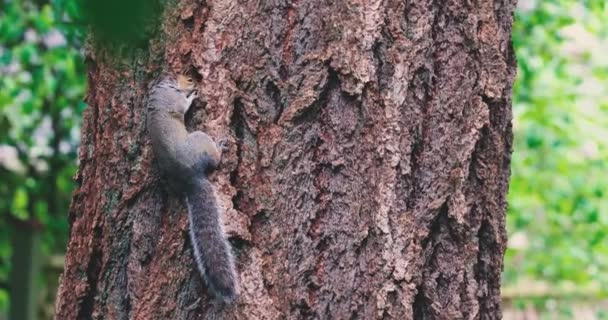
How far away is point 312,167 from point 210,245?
0.20 meters

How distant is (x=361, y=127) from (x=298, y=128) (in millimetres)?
98

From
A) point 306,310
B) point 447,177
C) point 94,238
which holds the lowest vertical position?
point 306,310

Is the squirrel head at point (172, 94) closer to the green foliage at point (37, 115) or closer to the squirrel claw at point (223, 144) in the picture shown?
the squirrel claw at point (223, 144)

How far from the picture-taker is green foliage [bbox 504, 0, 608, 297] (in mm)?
4070

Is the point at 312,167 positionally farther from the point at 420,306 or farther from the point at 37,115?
the point at 37,115

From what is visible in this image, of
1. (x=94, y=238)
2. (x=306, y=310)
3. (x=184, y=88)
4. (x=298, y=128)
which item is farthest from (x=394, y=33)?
(x=94, y=238)

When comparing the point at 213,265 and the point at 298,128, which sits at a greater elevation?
the point at 298,128

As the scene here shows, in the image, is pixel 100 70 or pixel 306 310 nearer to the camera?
pixel 306 310

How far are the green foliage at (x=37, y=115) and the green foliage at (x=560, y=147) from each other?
185 cm

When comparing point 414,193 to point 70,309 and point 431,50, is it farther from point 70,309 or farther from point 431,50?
point 70,309

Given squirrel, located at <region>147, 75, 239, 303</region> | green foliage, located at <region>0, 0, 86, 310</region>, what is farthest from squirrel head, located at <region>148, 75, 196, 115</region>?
green foliage, located at <region>0, 0, 86, 310</region>

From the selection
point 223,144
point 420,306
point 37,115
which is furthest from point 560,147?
point 223,144

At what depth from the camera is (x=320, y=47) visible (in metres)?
1.43

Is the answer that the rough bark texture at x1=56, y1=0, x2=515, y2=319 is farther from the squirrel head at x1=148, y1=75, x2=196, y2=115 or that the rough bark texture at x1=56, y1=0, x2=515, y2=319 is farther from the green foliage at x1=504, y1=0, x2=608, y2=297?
the green foliage at x1=504, y1=0, x2=608, y2=297
